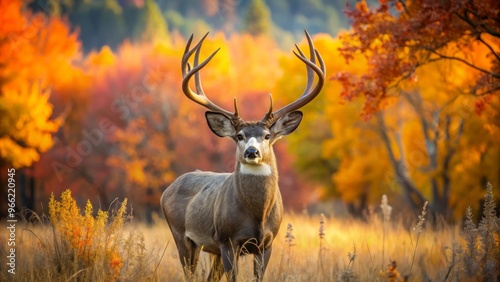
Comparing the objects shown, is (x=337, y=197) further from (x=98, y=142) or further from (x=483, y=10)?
(x=483, y=10)

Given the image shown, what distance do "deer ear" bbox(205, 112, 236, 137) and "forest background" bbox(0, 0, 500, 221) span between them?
3442mm

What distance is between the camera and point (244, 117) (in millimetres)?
30609

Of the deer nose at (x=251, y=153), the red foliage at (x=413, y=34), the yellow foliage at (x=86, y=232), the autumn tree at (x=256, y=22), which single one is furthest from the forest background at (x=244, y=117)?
the autumn tree at (x=256, y=22)

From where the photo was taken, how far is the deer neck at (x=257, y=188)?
6602 mm

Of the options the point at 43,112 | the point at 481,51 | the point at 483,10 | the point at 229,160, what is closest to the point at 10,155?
the point at 43,112

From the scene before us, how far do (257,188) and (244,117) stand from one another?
2404cm

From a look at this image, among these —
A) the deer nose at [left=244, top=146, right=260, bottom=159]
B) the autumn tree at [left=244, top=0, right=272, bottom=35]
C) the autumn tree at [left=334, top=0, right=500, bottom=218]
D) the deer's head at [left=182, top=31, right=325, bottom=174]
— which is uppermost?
the autumn tree at [left=244, top=0, right=272, bottom=35]

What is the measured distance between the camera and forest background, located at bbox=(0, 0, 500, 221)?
54.8ft

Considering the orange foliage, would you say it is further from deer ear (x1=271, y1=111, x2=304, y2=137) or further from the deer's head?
deer ear (x1=271, y1=111, x2=304, y2=137)

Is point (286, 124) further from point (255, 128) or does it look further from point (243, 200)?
point (243, 200)

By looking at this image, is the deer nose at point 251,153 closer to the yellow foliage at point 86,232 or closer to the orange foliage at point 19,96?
the yellow foliage at point 86,232

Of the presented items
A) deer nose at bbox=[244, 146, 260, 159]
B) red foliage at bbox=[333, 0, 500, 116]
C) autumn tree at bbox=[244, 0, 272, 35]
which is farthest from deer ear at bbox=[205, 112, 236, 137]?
autumn tree at bbox=[244, 0, 272, 35]

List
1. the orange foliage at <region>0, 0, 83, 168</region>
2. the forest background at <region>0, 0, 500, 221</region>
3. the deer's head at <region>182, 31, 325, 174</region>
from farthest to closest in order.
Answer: the orange foliage at <region>0, 0, 83, 168</region>, the forest background at <region>0, 0, 500, 221</region>, the deer's head at <region>182, 31, 325, 174</region>

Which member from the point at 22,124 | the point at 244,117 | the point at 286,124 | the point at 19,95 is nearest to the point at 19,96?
the point at 19,95
